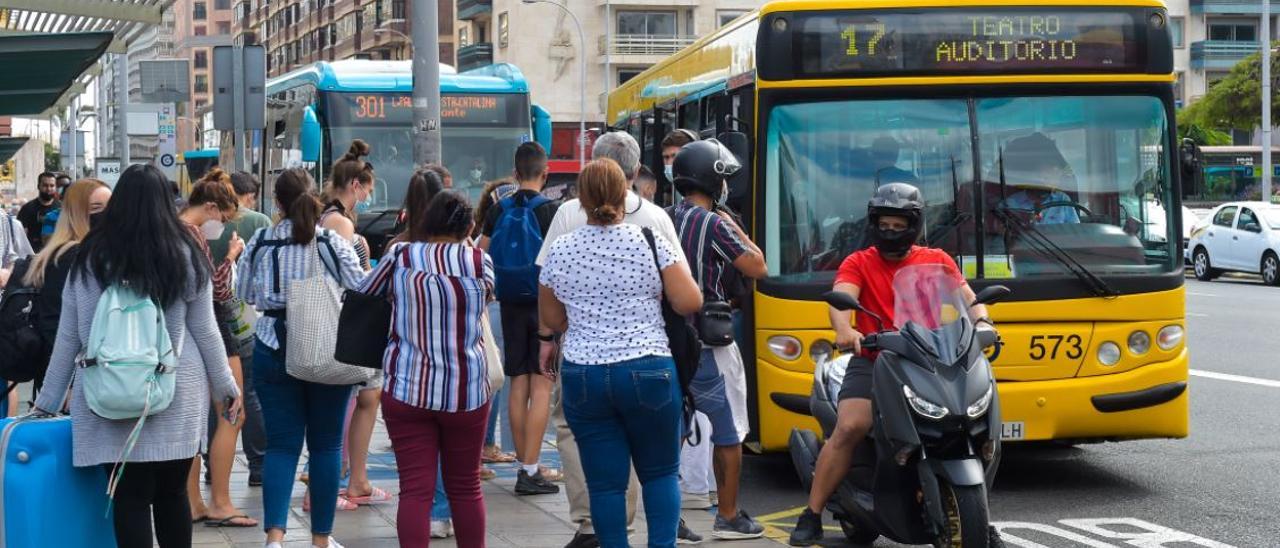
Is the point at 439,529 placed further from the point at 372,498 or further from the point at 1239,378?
the point at 1239,378

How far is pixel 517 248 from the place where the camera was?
904 centimetres

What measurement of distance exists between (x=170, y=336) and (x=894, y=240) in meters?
2.78

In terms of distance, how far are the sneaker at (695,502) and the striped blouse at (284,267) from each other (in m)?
2.32

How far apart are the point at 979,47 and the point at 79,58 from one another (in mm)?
7878

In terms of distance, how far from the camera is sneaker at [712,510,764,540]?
820 centimetres

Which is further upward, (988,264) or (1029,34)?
(1029,34)

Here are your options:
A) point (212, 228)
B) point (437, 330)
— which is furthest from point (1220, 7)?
point (437, 330)

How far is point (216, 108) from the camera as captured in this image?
49.9 ft

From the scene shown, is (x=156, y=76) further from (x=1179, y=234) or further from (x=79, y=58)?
(x=1179, y=234)

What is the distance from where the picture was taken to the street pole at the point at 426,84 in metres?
13.1

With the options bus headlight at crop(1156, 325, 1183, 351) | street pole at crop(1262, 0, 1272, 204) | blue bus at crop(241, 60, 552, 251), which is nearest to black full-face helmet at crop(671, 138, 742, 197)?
bus headlight at crop(1156, 325, 1183, 351)

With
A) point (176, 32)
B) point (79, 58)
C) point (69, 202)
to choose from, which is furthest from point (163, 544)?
point (176, 32)

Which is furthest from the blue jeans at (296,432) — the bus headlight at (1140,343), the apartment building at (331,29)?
the apartment building at (331,29)

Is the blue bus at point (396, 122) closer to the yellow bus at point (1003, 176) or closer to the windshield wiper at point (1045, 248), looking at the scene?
the yellow bus at point (1003, 176)
